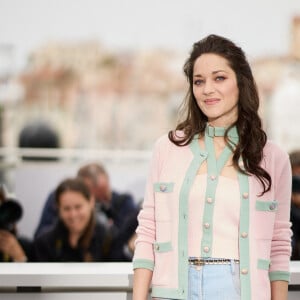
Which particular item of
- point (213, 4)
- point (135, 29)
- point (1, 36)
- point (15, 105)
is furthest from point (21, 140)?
point (213, 4)

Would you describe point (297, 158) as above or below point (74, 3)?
below

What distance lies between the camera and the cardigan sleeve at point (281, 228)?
5.56 feet

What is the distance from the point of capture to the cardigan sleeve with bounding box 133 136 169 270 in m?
1.66

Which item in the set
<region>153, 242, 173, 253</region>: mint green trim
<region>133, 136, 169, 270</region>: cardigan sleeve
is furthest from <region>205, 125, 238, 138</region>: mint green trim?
<region>153, 242, 173, 253</region>: mint green trim

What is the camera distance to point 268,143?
1.73 m

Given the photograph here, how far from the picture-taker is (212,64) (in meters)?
1.69

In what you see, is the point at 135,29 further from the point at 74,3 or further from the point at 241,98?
the point at 241,98

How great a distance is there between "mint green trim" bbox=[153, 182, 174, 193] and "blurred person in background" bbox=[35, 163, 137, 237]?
2.52 metres

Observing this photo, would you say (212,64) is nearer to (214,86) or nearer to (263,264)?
(214,86)

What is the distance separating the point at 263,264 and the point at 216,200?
0.55 feet

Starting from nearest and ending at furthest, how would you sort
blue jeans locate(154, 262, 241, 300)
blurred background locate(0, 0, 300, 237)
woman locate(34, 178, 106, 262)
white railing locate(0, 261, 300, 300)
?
blue jeans locate(154, 262, 241, 300) < white railing locate(0, 261, 300, 300) < woman locate(34, 178, 106, 262) < blurred background locate(0, 0, 300, 237)

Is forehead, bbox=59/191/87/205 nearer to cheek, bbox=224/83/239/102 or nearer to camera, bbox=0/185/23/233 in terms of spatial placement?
camera, bbox=0/185/23/233

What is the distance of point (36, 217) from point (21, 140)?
0.48 m

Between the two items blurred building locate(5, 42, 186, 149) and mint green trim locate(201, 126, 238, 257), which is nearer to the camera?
mint green trim locate(201, 126, 238, 257)
